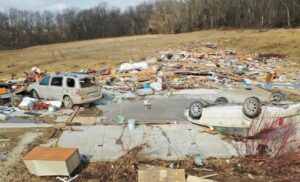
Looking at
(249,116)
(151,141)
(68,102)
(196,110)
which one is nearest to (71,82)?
(68,102)

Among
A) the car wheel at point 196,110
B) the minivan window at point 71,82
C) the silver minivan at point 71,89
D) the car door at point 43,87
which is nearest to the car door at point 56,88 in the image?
the silver minivan at point 71,89

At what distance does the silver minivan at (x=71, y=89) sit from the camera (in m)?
15.6

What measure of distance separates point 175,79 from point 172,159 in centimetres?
1236

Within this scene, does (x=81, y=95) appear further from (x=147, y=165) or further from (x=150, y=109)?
(x=147, y=165)

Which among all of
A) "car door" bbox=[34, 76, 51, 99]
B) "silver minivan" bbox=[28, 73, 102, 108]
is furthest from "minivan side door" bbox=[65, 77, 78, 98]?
"car door" bbox=[34, 76, 51, 99]

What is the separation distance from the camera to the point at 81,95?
15539 mm

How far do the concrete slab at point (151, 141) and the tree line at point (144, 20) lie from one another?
179 feet

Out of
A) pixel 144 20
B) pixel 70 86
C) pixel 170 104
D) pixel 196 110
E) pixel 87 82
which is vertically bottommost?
pixel 170 104

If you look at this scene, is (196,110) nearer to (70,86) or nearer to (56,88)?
(70,86)

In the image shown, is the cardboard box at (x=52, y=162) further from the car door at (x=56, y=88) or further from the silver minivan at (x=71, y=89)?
the car door at (x=56, y=88)

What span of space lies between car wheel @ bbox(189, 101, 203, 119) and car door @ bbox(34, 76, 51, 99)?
766 cm

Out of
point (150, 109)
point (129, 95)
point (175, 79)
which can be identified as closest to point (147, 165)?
point (150, 109)

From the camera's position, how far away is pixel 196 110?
12.6 m

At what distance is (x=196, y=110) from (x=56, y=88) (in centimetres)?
716
